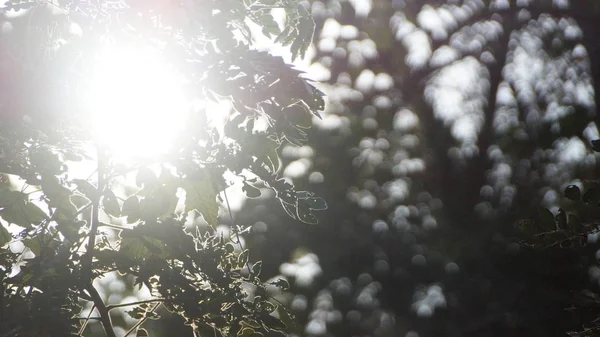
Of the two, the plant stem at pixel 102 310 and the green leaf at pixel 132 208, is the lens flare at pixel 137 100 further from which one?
the plant stem at pixel 102 310

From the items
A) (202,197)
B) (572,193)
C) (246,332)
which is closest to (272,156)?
(202,197)

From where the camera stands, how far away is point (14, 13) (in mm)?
1879

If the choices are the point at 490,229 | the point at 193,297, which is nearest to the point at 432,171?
the point at 490,229

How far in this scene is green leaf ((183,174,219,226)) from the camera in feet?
6.13

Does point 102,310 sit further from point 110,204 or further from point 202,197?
point 202,197

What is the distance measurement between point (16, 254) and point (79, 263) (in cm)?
23

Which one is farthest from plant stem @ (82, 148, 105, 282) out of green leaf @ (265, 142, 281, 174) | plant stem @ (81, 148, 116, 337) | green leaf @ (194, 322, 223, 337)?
green leaf @ (265, 142, 281, 174)

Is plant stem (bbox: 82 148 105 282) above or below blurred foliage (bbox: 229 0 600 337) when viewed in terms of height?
below

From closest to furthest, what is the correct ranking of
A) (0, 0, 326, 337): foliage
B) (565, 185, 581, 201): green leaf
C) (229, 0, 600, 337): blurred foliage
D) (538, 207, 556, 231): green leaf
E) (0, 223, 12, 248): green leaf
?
(0, 0, 326, 337): foliage
(0, 223, 12, 248): green leaf
(565, 185, 581, 201): green leaf
(538, 207, 556, 231): green leaf
(229, 0, 600, 337): blurred foliage

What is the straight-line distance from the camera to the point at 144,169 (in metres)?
1.83

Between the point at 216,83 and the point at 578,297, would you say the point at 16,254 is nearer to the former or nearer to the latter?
the point at 216,83

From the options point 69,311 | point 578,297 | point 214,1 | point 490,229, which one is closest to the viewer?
point 69,311

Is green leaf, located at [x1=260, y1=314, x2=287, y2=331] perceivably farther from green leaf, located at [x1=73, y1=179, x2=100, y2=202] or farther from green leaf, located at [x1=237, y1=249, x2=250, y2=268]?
green leaf, located at [x1=73, y1=179, x2=100, y2=202]

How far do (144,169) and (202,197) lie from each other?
0.20 meters
